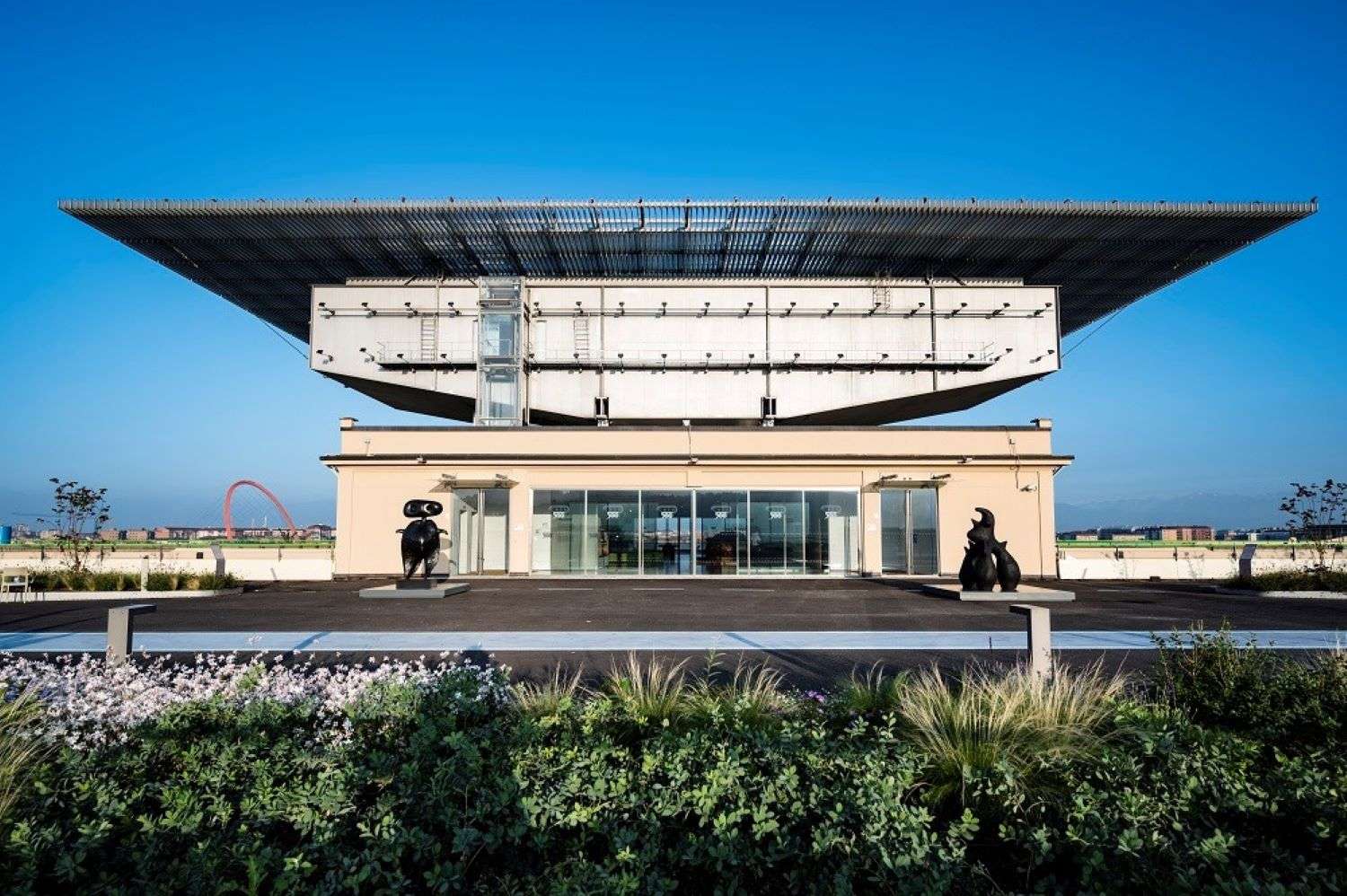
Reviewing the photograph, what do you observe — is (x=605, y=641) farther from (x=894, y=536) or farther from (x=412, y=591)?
(x=894, y=536)

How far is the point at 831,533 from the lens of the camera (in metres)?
28.9

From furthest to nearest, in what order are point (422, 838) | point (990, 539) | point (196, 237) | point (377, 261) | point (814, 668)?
point (377, 261) → point (196, 237) → point (990, 539) → point (814, 668) → point (422, 838)

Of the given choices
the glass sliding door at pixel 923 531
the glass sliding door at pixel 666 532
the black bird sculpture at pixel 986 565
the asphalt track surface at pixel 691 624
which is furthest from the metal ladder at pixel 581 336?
the black bird sculpture at pixel 986 565

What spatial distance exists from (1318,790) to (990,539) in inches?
686

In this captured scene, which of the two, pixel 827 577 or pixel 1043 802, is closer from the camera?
pixel 1043 802

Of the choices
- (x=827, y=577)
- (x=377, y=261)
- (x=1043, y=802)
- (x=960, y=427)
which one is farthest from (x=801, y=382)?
(x=1043, y=802)

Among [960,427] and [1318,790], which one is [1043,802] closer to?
[1318,790]

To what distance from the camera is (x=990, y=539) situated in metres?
20.8

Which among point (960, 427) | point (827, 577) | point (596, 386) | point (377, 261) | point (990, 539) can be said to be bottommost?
point (827, 577)

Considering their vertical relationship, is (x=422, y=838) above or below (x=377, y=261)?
below

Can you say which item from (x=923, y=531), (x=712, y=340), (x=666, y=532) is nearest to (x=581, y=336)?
(x=712, y=340)

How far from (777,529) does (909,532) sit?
15.8 ft

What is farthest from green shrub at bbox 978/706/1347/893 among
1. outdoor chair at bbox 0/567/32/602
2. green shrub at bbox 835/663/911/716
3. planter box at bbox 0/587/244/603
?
outdoor chair at bbox 0/567/32/602

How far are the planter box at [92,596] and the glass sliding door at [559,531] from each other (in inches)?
398
